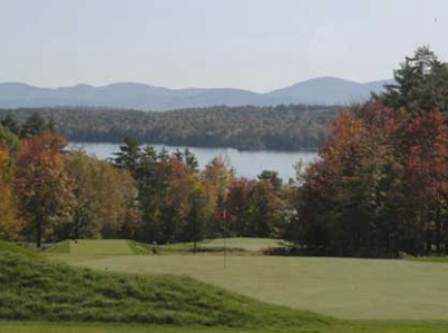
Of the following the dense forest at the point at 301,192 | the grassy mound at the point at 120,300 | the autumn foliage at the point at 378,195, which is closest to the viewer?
the grassy mound at the point at 120,300

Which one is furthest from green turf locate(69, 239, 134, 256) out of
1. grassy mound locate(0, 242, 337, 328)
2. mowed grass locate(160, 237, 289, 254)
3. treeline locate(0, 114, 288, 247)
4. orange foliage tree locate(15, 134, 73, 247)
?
grassy mound locate(0, 242, 337, 328)

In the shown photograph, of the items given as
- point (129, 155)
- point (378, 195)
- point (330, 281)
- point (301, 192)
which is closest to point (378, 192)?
point (378, 195)

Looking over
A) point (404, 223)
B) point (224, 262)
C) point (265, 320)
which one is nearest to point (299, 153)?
point (404, 223)

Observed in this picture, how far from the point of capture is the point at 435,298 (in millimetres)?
22562

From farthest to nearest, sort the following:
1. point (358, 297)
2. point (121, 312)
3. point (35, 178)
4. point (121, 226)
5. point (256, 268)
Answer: point (121, 226)
point (35, 178)
point (256, 268)
point (358, 297)
point (121, 312)

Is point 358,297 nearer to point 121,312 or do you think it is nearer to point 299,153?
point 121,312

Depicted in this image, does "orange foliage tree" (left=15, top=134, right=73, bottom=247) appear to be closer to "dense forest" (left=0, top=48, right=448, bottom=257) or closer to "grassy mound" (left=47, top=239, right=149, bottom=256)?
"dense forest" (left=0, top=48, right=448, bottom=257)

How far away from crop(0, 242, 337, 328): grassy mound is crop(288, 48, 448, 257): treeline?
1122 inches

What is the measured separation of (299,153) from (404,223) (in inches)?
5550

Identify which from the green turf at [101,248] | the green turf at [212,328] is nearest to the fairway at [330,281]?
the green turf at [212,328]

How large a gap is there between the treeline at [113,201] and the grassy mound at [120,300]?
43.5 m

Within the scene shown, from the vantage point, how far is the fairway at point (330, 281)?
20859mm

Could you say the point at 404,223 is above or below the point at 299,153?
below

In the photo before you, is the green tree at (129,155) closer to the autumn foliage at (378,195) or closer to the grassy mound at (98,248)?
the autumn foliage at (378,195)
